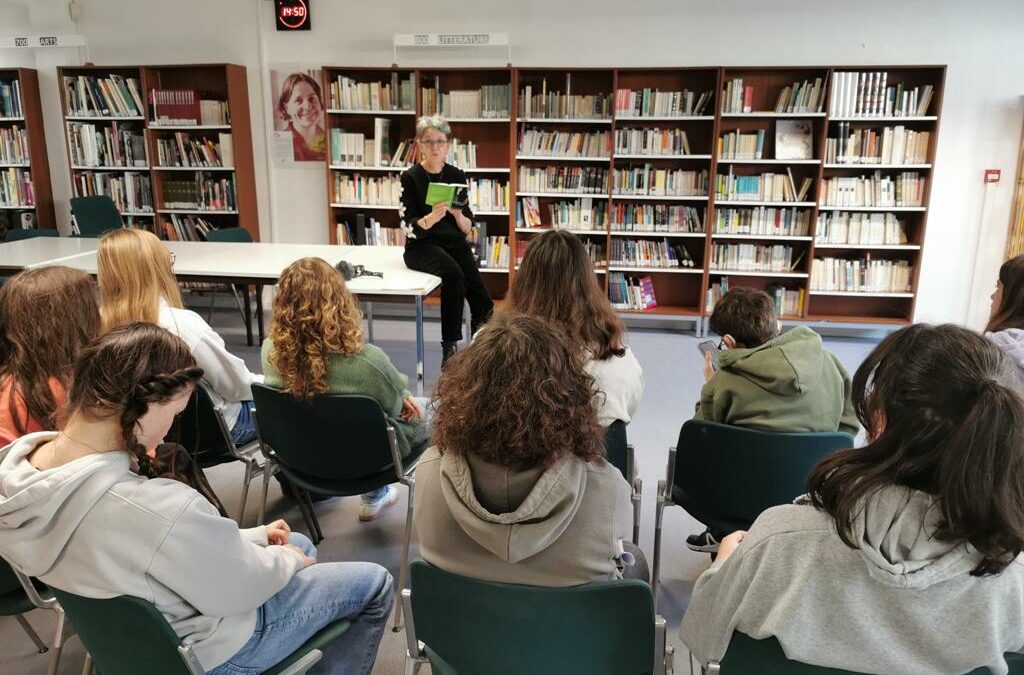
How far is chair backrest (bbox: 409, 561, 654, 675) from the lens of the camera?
1171mm

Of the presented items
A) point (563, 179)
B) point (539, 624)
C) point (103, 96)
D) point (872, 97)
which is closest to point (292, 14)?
point (103, 96)

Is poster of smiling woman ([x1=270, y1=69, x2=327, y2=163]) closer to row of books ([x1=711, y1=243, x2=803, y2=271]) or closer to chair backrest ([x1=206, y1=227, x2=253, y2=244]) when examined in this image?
chair backrest ([x1=206, y1=227, x2=253, y2=244])

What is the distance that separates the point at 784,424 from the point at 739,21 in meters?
4.54

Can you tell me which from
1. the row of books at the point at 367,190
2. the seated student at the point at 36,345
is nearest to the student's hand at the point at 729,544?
the seated student at the point at 36,345

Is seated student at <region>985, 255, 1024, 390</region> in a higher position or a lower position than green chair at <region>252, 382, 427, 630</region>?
higher

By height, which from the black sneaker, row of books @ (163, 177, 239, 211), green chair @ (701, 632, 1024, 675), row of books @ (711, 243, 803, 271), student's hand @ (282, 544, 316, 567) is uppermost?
row of books @ (163, 177, 239, 211)

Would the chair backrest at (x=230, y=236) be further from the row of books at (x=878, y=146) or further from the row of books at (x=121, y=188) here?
the row of books at (x=878, y=146)

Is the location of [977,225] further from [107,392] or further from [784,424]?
[107,392]

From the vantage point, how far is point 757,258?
5.87 meters

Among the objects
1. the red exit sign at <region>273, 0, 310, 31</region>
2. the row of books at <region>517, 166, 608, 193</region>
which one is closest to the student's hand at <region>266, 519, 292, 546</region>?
the row of books at <region>517, 166, 608, 193</region>

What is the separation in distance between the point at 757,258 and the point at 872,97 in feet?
4.63

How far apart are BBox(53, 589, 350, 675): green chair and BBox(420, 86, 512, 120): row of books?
16.7ft

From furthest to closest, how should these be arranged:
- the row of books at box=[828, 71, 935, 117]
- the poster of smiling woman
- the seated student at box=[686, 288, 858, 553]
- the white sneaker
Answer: the poster of smiling woman < the row of books at box=[828, 71, 935, 117] < the white sneaker < the seated student at box=[686, 288, 858, 553]

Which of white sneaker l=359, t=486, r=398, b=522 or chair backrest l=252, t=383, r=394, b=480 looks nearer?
chair backrest l=252, t=383, r=394, b=480
